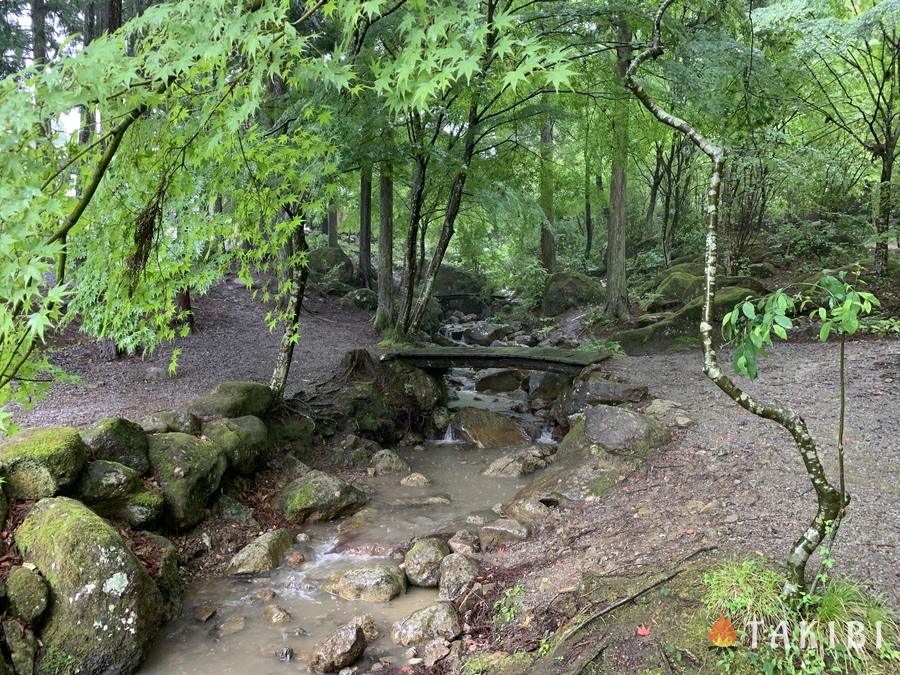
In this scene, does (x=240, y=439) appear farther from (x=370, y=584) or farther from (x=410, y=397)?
(x=410, y=397)

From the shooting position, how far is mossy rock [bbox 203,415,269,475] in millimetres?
6582

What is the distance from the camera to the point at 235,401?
7312mm

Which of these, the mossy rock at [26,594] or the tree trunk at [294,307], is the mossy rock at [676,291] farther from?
the mossy rock at [26,594]

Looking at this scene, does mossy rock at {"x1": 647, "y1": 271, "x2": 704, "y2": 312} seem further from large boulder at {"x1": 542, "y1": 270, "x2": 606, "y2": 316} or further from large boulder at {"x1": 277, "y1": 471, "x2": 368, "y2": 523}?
large boulder at {"x1": 277, "y1": 471, "x2": 368, "y2": 523}

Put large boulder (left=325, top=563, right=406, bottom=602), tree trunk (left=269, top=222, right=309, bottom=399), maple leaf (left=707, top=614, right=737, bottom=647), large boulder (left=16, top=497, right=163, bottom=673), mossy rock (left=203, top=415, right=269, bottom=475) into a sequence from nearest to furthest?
maple leaf (left=707, top=614, right=737, bottom=647) < large boulder (left=16, top=497, right=163, bottom=673) < large boulder (left=325, top=563, right=406, bottom=602) < mossy rock (left=203, top=415, right=269, bottom=475) < tree trunk (left=269, top=222, right=309, bottom=399)

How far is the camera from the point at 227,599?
192 inches

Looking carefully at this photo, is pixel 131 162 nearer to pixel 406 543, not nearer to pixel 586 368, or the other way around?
pixel 406 543

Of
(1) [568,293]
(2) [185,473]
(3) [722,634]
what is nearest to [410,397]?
(2) [185,473]

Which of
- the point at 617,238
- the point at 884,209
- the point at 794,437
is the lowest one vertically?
the point at 794,437

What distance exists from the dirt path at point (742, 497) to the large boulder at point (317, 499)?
2.44 meters

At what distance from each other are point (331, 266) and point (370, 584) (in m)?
14.7

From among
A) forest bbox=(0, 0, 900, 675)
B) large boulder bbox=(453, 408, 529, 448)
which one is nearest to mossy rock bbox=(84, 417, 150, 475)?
forest bbox=(0, 0, 900, 675)

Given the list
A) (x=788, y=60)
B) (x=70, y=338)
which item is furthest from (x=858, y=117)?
(x=70, y=338)

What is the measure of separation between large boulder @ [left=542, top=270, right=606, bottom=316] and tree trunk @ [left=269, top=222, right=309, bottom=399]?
1205 centimetres
